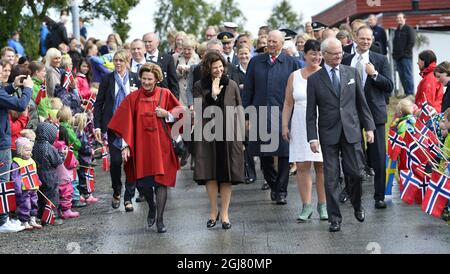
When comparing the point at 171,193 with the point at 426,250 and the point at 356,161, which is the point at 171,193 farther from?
the point at 426,250

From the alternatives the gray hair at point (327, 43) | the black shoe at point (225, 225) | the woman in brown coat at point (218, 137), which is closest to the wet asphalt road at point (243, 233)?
the black shoe at point (225, 225)

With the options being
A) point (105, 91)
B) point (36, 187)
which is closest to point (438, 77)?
point (105, 91)

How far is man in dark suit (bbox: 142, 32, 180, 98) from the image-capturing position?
14328 mm

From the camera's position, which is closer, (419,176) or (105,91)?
(419,176)

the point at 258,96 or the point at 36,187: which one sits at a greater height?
the point at 258,96

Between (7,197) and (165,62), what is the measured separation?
367cm

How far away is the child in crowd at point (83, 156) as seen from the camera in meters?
14.0

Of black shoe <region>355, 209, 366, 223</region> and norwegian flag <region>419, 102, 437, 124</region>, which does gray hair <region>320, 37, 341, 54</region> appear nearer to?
black shoe <region>355, 209, 366, 223</region>

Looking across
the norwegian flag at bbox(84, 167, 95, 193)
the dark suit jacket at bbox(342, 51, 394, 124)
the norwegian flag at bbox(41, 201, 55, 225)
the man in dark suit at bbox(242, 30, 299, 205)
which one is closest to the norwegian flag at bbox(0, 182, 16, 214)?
the norwegian flag at bbox(41, 201, 55, 225)

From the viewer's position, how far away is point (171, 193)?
14.6 meters

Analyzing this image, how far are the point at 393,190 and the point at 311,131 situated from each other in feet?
11.0

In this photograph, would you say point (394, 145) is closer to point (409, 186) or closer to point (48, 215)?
point (409, 186)

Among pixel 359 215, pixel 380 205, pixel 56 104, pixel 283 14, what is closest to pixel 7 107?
pixel 56 104

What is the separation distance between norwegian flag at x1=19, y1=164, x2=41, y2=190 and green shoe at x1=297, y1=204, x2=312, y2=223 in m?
2.93
